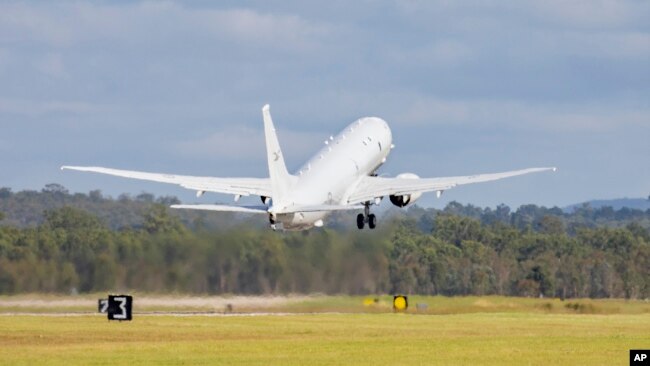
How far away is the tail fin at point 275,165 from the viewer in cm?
8694

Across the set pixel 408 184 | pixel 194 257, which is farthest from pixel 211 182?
pixel 408 184

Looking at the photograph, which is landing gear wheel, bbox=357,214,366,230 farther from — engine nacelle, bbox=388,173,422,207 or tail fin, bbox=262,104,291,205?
tail fin, bbox=262,104,291,205

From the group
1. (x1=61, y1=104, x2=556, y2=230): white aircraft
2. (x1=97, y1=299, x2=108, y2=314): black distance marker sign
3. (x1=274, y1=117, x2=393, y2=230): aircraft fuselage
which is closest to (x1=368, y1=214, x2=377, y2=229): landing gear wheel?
(x1=61, y1=104, x2=556, y2=230): white aircraft

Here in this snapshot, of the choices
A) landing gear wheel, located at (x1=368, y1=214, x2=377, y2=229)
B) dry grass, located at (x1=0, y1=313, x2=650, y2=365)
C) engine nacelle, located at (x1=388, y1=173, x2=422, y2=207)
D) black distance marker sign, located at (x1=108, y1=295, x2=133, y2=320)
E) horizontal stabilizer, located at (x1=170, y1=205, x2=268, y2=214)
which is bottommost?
dry grass, located at (x1=0, y1=313, x2=650, y2=365)

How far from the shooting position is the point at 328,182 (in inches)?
3634

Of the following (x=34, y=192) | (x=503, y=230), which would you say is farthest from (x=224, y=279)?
(x=34, y=192)

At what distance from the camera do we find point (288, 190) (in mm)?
87750

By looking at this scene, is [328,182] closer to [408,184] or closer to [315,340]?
[408,184]

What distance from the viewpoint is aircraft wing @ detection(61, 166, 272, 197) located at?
312 ft

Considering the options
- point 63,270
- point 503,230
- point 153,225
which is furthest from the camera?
point 503,230

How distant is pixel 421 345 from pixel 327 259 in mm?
24334

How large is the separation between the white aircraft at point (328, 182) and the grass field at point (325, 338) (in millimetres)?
5640

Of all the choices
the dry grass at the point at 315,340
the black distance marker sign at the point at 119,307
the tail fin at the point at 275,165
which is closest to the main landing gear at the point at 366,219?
the dry grass at the point at 315,340

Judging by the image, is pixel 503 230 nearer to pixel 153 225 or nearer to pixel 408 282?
pixel 408 282
